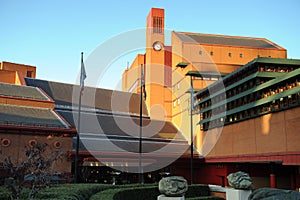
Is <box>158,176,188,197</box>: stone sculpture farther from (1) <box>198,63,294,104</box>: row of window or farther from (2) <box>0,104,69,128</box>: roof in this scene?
(1) <box>198,63,294,104</box>: row of window

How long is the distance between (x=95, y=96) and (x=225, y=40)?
2775 cm

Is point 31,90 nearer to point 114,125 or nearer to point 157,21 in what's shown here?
point 114,125

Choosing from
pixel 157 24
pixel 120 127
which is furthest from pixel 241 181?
pixel 157 24

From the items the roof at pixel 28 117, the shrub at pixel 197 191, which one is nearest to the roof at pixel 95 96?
the roof at pixel 28 117

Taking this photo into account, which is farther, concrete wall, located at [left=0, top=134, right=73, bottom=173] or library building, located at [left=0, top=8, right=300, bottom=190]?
library building, located at [left=0, top=8, right=300, bottom=190]

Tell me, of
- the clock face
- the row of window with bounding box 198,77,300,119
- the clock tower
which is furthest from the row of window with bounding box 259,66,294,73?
the clock face

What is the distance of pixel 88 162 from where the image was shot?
3762 centimetres

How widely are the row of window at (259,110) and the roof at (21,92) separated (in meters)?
24.9

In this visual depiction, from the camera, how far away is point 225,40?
206 feet

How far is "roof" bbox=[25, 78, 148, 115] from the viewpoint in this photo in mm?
52656

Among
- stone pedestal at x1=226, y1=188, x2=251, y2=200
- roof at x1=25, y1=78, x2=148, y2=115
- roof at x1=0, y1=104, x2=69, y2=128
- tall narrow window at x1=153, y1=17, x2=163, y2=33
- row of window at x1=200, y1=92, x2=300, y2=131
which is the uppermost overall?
tall narrow window at x1=153, y1=17, x2=163, y2=33

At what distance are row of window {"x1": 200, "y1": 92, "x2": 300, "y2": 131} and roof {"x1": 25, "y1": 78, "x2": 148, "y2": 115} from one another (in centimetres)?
1449

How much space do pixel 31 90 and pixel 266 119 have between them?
1159 inches

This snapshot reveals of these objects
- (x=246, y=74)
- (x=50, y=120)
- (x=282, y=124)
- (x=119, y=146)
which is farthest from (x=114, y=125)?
(x=282, y=124)
